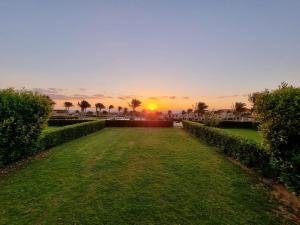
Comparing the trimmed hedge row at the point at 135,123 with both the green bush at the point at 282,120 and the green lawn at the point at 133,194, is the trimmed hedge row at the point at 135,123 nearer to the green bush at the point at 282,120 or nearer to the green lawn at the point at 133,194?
the green lawn at the point at 133,194

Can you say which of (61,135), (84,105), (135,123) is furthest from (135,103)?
(61,135)

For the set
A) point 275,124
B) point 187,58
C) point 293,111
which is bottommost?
point 275,124

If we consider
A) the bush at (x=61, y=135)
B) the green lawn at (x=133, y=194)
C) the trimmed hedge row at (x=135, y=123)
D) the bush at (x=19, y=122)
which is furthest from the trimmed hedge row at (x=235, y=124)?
the bush at (x=19, y=122)

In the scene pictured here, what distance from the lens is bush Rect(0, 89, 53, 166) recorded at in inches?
288

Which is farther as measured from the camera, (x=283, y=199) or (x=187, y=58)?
Result: (x=187, y=58)

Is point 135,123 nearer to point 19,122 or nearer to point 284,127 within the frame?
point 19,122

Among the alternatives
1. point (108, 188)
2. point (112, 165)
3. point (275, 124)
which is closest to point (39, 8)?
point (112, 165)

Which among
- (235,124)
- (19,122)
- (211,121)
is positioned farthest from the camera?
(235,124)

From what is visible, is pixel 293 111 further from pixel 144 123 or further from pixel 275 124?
pixel 144 123

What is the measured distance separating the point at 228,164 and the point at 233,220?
179 inches

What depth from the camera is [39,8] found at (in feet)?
40.5

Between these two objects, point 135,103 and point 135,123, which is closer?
point 135,123

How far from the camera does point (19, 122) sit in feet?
25.9

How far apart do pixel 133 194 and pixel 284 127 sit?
4.15 m
